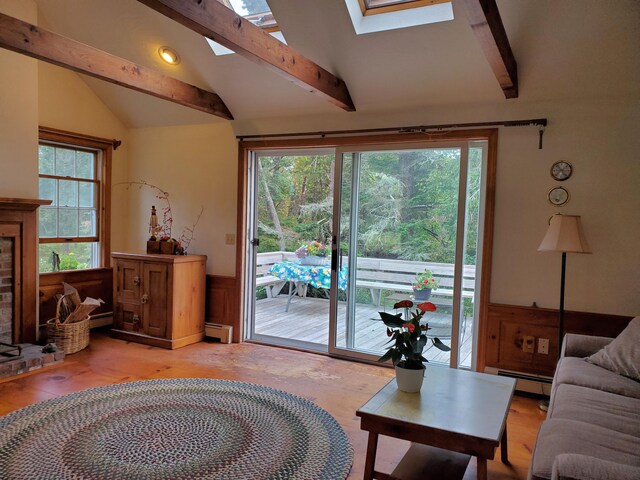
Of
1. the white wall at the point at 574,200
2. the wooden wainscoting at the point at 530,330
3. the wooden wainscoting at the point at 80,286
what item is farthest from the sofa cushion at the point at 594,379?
the wooden wainscoting at the point at 80,286

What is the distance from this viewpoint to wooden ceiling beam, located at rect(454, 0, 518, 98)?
2.27m

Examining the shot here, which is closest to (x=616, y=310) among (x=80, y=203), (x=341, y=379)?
(x=341, y=379)

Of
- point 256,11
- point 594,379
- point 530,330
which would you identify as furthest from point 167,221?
point 594,379

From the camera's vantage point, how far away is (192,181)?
16.5 feet

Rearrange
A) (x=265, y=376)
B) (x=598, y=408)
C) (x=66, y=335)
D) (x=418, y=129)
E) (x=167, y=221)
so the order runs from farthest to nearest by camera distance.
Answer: (x=167, y=221)
(x=66, y=335)
(x=418, y=129)
(x=265, y=376)
(x=598, y=408)

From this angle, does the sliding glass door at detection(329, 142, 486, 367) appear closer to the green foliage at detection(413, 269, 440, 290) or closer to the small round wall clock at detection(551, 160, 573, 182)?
the green foliage at detection(413, 269, 440, 290)

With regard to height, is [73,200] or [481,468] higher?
[73,200]

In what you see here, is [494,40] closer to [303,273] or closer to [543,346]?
[543,346]

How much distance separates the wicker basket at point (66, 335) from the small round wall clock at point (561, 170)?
14.1 feet

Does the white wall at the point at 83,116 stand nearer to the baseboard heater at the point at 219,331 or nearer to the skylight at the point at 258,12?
the baseboard heater at the point at 219,331

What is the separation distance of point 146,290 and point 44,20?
2.75 m

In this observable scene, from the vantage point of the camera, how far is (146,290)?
462cm

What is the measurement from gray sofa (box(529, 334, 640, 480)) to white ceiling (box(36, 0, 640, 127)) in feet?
6.70

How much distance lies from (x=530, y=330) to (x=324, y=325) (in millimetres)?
2343
